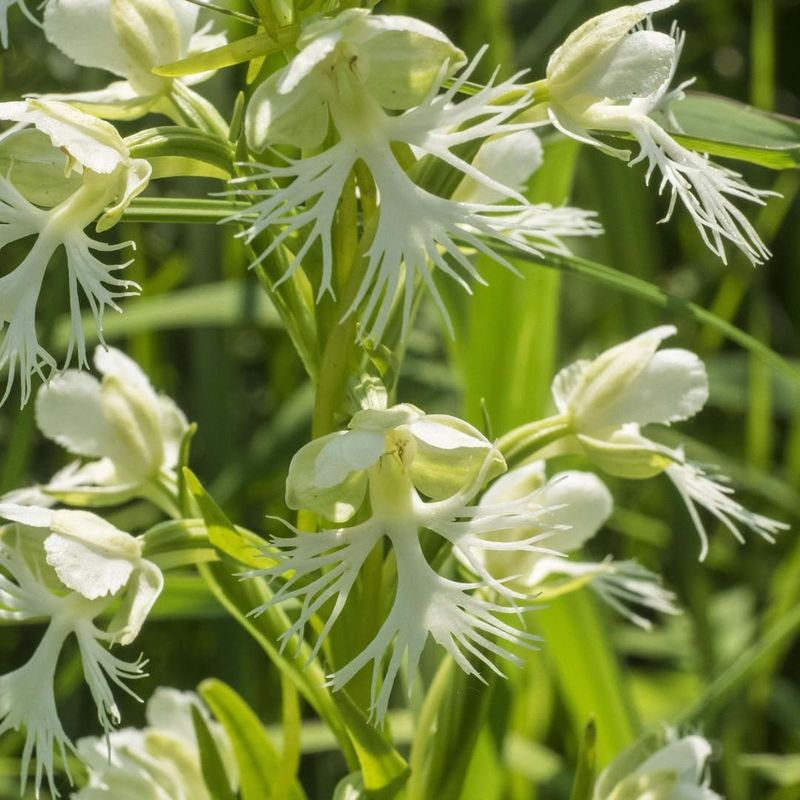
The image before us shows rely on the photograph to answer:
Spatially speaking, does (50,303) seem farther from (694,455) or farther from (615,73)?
(694,455)

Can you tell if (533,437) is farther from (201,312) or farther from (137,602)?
(201,312)

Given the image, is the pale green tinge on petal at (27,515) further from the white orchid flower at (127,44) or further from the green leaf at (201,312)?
the green leaf at (201,312)

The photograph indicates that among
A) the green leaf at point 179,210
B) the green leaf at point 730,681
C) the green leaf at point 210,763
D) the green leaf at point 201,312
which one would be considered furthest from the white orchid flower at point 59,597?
the green leaf at point 201,312

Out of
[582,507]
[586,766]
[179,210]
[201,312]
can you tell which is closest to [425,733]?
[586,766]

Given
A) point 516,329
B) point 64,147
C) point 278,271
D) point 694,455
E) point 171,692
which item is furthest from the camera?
point 694,455

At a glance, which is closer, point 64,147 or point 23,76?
point 64,147

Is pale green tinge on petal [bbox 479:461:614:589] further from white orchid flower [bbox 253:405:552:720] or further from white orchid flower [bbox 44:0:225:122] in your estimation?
white orchid flower [bbox 44:0:225:122]

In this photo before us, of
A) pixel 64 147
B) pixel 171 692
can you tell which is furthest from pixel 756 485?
pixel 64 147

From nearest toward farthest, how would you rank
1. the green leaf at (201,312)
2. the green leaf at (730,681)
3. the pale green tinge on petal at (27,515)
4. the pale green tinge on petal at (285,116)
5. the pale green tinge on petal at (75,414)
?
the pale green tinge on petal at (285,116) < the pale green tinge on petal at (27,515) < the pale green tinge on petal at (75,414) < the green leaf at (730,681) < the green leaf at (201,312)
